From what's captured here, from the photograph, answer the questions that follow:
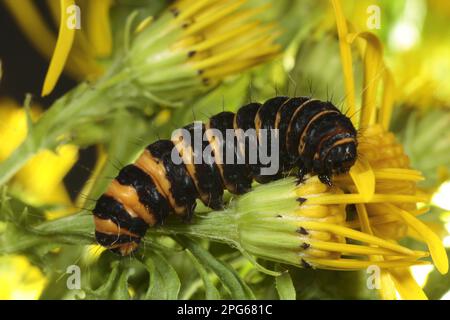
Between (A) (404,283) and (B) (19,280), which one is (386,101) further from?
(B) (19,280)

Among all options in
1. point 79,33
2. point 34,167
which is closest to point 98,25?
point 79,33

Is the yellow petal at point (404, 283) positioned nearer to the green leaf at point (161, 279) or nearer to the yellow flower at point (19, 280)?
the green leaf at point (161, 279)

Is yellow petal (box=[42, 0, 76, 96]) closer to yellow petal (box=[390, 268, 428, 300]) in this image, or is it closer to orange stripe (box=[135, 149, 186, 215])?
orange stripe (box=[135, 149, 186, 215])

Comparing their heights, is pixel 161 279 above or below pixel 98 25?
below

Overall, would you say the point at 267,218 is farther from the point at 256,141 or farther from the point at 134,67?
the point at 134,67
